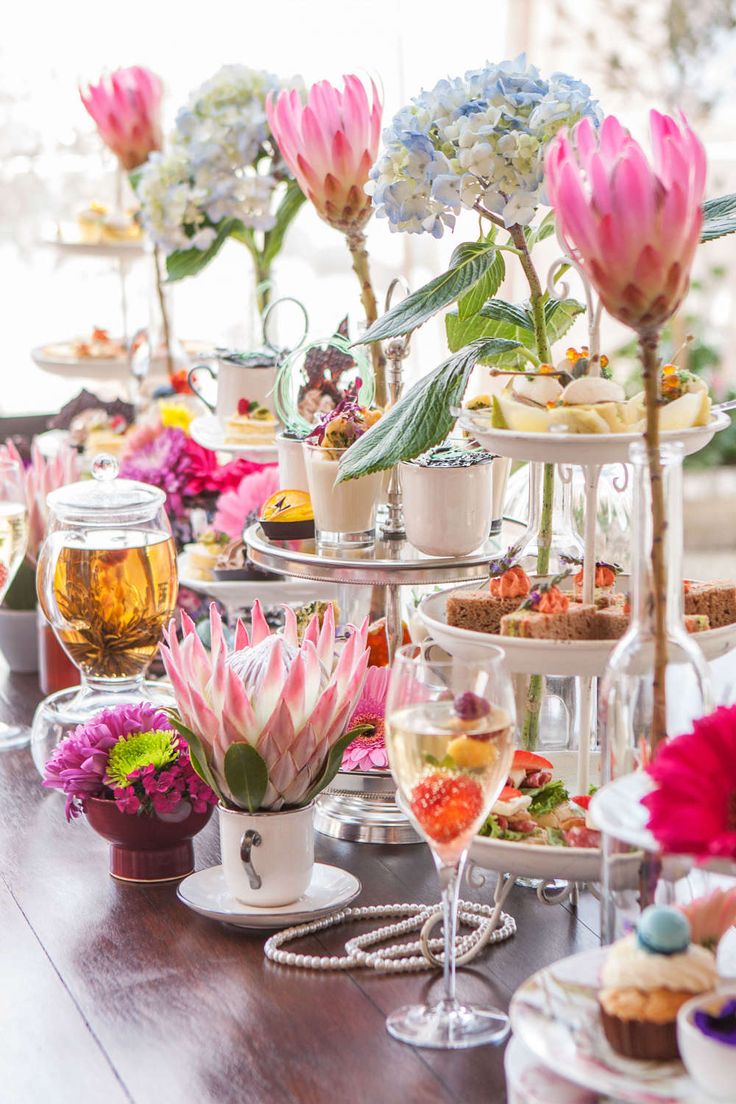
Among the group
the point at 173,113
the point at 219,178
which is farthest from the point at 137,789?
the point at 173,113

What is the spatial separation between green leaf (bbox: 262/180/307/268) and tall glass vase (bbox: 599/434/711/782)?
1.27 m

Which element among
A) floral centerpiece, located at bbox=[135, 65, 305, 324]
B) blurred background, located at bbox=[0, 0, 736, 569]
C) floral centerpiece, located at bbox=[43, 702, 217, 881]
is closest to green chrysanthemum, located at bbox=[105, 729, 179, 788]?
floral centerpiece, located at bbox=[43, 702, 217, 881]

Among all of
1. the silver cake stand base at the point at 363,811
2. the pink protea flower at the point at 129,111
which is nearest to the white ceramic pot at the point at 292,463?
the silver cake stand base at the point at 363,811

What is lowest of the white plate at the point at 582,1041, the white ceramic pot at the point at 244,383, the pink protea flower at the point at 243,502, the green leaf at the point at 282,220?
the white plate at the point at 582,1041

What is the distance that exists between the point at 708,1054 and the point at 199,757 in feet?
1.77

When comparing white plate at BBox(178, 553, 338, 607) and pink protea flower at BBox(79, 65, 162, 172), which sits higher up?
pink protea flower at BBox(79, 65, 162, 172)

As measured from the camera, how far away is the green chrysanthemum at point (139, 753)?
128 centimetres

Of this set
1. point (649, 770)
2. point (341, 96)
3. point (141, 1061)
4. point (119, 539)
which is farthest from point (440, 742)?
point (341, 96)

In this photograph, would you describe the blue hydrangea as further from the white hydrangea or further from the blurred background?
the blurred background

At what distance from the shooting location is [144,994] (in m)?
1.07

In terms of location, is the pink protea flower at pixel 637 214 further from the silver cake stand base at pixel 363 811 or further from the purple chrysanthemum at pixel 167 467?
the purple chrysanthemum at pixel 167 467

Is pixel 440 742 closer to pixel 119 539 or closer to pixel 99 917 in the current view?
→ pixel 99 917

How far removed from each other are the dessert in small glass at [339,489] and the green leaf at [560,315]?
187 mm

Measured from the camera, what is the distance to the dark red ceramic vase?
1.27 metres
